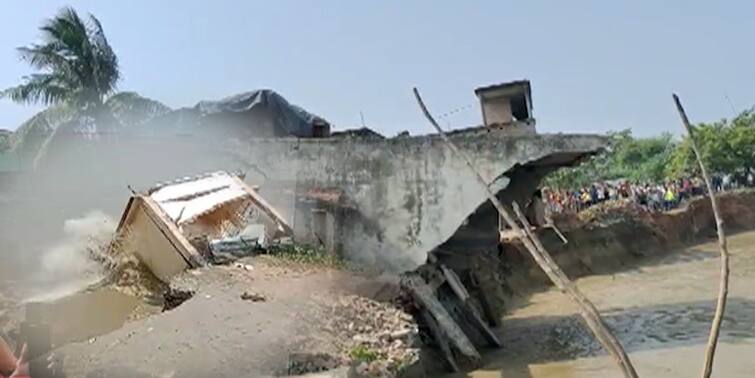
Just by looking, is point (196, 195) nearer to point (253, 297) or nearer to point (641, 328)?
point (253, 297)

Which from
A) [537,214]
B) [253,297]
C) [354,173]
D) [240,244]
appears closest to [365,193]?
[354,173]

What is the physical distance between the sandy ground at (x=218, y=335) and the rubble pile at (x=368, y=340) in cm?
25

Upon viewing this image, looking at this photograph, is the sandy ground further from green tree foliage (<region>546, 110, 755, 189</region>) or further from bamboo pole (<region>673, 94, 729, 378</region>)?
green tree foliage (<region>546, 110, 755, 189</region>)

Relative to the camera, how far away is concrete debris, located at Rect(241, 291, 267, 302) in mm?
12062

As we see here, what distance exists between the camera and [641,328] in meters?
18.5

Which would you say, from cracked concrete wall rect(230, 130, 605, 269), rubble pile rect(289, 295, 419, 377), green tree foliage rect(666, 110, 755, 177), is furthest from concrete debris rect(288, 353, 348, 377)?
green tree foliage rect(666, 110, 755, 177)

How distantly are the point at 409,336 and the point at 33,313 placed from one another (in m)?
5.60

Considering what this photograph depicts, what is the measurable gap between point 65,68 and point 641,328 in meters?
20.6

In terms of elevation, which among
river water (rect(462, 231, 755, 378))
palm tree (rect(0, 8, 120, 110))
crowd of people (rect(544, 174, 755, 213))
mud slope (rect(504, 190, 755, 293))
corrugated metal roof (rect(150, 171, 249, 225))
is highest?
palm tree (rect(0, 8, 120, 110))

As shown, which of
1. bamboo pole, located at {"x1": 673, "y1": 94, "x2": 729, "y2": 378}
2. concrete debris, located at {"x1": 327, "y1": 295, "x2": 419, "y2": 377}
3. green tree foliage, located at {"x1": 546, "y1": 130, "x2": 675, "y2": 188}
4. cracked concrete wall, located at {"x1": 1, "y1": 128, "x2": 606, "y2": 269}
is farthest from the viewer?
green tree foliage, located at {"x1": 546, "y1": 130, "x2": 675, "y2": 188}

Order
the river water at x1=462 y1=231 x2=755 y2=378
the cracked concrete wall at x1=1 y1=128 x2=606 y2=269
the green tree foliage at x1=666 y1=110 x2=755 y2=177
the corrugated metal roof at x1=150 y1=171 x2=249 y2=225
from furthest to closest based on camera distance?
the green tree foliage at x1=666 y1=110 x2=755 y2=177 → the cracked concrete wall at x1=1 y1=128 x2=606 y2=269 → the corrugated metal roof at x1=150 y1=171 x2=249 y2=225 → the river water at x1=462 y1=231 x2=755 y2=378

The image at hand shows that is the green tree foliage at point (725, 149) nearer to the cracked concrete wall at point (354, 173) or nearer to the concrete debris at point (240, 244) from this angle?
the cracked concrete wall at point (354, 173)

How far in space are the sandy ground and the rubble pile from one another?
25cm

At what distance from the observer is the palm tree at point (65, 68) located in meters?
26.5
